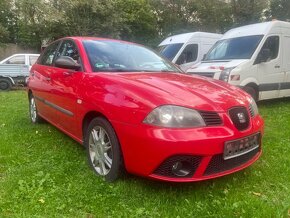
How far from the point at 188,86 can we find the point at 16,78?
1373cm

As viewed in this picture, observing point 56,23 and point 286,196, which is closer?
point 286,196

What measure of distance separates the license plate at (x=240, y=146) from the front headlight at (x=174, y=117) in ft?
1.15

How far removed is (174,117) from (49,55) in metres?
3.48

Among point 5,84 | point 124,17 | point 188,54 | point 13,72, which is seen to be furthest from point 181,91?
point 124,17

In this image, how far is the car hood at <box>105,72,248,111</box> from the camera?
325cm

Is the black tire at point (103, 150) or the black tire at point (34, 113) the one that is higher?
the black tire at point (103, 150)

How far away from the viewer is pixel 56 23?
2234 cm

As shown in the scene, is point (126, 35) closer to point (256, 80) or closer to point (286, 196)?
point (256, 80)

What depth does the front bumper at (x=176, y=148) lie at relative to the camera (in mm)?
3051

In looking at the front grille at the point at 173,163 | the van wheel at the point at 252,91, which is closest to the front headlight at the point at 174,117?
the front grille at the point at 173,163

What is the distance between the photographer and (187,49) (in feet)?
39.9

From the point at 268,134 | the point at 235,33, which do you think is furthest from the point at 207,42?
the point at 268,134

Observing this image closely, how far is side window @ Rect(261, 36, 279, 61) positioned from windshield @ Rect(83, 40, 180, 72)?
4423 mm

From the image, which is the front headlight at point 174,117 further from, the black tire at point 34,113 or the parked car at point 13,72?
the parked car at point 13,72
